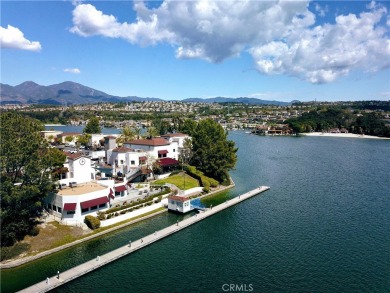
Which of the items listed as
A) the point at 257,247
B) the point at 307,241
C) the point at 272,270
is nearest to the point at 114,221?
the point at 257,247

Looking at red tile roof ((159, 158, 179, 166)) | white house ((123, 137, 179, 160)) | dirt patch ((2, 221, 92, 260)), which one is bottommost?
dirt patch ((2, 221, 92, 260))

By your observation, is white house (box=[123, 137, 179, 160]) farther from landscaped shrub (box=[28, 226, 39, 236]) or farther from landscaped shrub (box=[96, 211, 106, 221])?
landscaped shrub (box=[28, 226, 39, 236])

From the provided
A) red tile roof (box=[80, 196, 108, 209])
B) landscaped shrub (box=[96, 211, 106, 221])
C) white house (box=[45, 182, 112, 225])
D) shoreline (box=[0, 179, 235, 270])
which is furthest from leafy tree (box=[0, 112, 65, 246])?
landscaped shrub (box=[96, 211, 106, 221])

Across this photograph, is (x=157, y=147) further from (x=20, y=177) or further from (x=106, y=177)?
(x=20, y=177)

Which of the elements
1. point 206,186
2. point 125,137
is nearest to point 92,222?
point 206,186

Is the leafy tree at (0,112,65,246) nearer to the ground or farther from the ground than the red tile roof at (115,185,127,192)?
farther from the ground

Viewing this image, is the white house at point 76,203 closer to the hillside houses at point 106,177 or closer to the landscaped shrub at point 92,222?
the hillside houses at point 106,177

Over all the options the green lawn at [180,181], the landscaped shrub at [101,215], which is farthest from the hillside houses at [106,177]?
the green lawn at [180,181]
